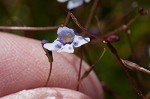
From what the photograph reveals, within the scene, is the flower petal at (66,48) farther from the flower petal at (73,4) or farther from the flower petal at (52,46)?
the flower petal at (73,4)

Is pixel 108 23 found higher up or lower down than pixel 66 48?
higher up

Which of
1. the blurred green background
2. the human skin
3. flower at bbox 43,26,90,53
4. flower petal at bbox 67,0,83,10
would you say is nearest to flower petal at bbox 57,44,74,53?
flower at bbox 43,26,90,53

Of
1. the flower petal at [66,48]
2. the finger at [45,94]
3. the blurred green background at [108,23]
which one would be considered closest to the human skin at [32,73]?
the finger at [45,94]

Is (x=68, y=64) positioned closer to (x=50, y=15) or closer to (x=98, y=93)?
(x=98, y=93)

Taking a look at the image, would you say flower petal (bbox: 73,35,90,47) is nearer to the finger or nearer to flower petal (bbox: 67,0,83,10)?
the finger

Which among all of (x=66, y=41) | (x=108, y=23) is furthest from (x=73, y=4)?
(x=108, y=23)

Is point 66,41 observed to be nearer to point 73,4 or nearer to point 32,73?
point 32,73

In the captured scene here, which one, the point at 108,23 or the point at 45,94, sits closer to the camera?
the point at 45,94
